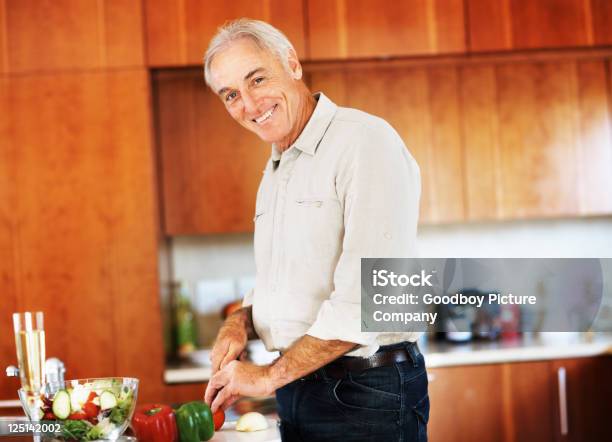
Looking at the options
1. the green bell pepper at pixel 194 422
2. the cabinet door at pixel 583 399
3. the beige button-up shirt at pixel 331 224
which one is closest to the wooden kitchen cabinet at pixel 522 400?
the cabinet door at pixel 583 399

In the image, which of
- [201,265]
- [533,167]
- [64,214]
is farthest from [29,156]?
[533,167]

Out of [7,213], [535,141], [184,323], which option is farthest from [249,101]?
[535,141]

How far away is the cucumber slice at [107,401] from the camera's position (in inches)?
34.5

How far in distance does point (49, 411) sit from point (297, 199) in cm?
46

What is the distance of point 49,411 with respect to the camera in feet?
2.93

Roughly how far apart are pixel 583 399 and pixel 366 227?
1616mm

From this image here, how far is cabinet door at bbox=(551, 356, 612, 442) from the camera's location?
7.57 feet

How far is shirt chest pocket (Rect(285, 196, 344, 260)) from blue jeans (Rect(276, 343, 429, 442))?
18 cm

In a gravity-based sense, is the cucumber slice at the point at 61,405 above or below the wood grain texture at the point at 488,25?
below

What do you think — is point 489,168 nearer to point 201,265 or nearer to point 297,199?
point 201,265

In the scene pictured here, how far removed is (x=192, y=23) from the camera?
2.35 meters

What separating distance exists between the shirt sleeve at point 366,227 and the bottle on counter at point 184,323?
1596mm

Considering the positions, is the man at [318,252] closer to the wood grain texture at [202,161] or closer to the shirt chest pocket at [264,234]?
the shirt chest pocket at [264,234]

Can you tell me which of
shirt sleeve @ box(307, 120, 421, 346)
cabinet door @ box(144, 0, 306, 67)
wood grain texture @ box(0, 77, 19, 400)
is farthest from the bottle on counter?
shirt sleeve @ box(307, 120, 421, 346)
